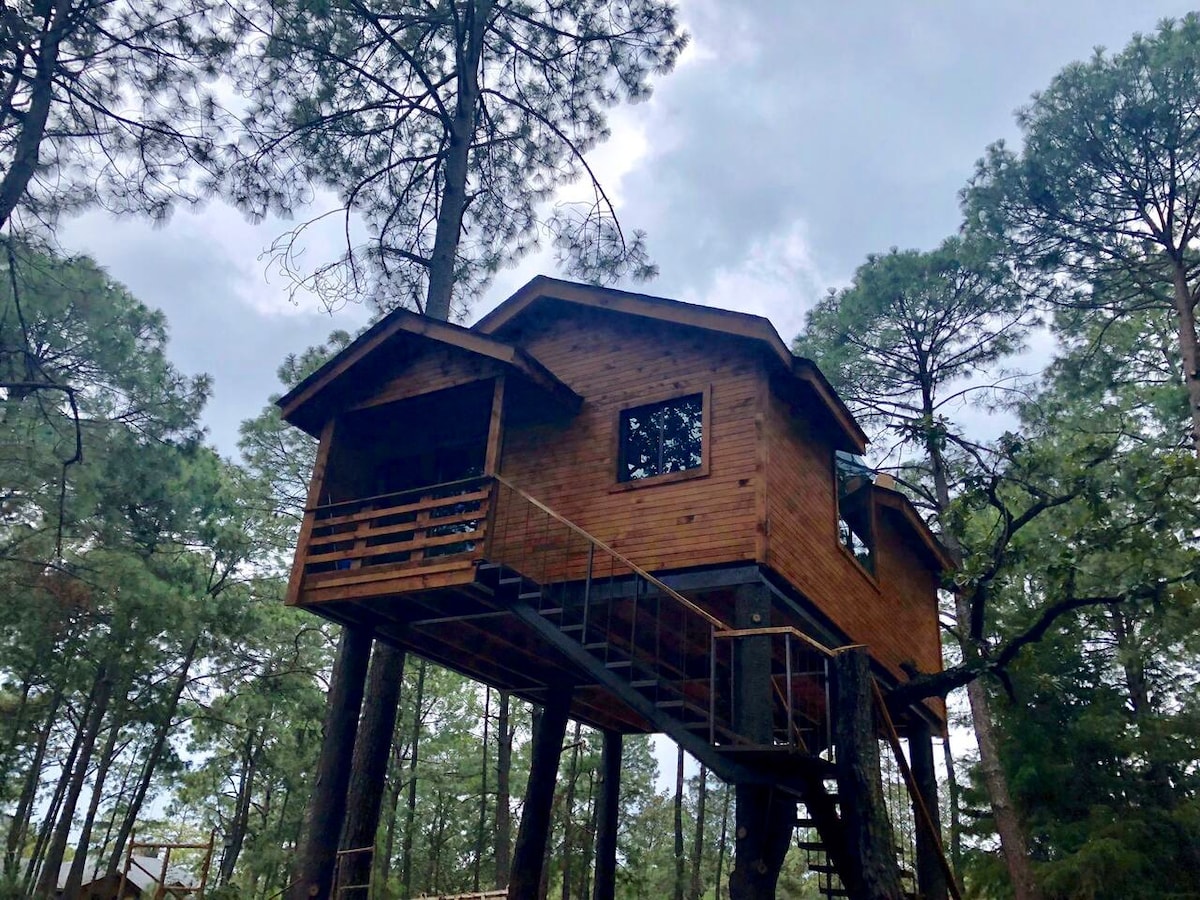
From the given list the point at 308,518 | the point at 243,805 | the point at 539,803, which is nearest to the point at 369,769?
the point at 539,803

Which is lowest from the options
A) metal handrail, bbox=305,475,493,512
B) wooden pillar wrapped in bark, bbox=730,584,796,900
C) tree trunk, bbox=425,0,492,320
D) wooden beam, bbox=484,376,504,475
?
wooden pillar wrapped in bark, bbox=730,584,796,900

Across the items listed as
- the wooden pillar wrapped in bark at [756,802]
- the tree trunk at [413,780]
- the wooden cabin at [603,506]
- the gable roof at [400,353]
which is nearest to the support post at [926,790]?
the wooden cabin at [603,506]

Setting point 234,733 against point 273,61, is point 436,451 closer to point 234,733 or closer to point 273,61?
point 273,61

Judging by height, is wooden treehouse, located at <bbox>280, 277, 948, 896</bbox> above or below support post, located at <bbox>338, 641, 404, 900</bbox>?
above

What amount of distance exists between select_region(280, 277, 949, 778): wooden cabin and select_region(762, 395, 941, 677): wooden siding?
0.14 feet

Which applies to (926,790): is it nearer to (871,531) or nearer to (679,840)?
(871,531)

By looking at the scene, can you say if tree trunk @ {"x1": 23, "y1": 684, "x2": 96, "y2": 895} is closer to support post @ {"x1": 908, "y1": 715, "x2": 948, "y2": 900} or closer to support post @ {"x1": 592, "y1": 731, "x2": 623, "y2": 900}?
support post @ {"x1": 592, "y1": 731, "x2": 623, "y2": 900}

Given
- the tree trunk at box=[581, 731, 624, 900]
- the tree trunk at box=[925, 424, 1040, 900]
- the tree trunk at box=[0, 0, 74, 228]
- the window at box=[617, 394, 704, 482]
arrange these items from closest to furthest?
the tree trunk at box=[0, 0, 74, 228]
the window at box=[617, 394, 704, 482]
the tree trunk at box=[581, 731, 624, 900]
the tree trunk at box=[925, 424, 1040, 900]

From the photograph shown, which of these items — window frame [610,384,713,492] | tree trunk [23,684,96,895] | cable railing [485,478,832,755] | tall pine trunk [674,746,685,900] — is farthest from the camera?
tall pine trunk [674,746,685,900]

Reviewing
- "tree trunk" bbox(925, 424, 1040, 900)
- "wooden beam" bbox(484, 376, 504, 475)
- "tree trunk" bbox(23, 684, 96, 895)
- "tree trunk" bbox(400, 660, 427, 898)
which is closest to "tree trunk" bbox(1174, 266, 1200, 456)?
"tree trunk" bbox(925, 424, 1040, 900)

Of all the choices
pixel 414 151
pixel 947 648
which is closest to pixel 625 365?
pixel 414 151

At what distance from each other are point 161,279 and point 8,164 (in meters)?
10.6

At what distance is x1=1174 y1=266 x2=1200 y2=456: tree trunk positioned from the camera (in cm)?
1398

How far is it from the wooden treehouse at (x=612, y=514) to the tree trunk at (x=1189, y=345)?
196 inches
